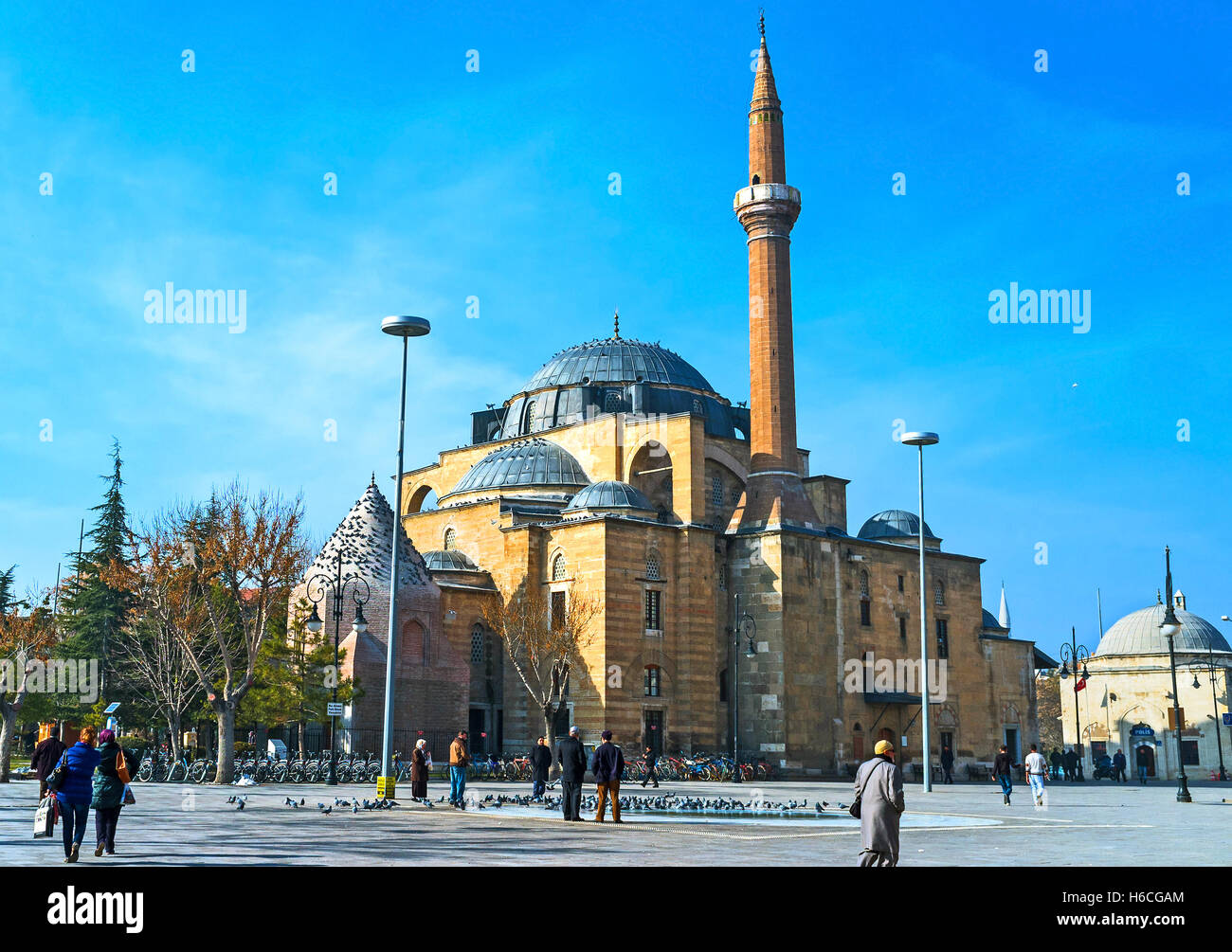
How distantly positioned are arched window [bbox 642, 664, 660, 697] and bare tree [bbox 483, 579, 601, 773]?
8.43 ft

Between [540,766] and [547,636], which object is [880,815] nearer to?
[540,766]

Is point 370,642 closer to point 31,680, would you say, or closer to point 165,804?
point 31,680

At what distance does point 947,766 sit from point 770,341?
17669 millimetres

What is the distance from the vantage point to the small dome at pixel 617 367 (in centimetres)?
5612

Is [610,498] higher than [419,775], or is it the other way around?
[610,498]

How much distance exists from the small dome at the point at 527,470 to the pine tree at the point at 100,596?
13523 millimetres

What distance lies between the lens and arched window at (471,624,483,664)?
4653 cm

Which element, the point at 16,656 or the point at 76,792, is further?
the point at 16,656

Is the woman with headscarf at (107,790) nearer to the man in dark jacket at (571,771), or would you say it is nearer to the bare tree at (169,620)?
the man in dark jacket at (571,771)

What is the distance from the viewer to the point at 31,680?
4012 cm

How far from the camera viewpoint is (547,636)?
137 ft

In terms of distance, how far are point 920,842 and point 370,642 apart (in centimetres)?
2612

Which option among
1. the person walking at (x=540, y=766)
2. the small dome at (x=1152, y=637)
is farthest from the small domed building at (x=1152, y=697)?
the person walking at (x=540, y=766)

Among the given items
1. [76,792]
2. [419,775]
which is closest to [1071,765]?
[419,775]
